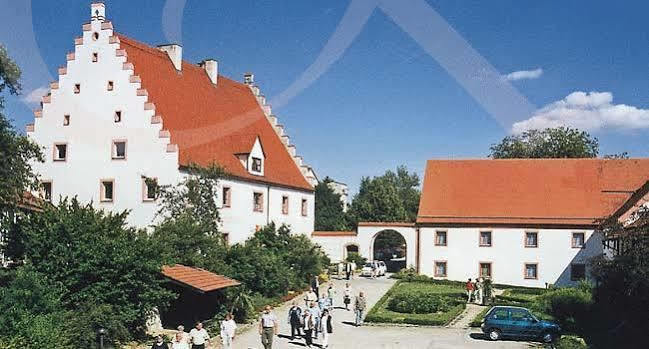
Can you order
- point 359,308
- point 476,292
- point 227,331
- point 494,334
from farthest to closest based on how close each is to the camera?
1. point 476,292
2. point 359,308
3. point 494,334
4. point 227,331

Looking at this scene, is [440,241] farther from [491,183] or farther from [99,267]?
[99,267]

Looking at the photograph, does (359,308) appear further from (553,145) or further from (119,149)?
(553,145)

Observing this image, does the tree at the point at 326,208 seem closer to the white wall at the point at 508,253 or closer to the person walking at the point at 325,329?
the white wall at the point at 508,253

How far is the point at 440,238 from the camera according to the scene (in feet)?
158

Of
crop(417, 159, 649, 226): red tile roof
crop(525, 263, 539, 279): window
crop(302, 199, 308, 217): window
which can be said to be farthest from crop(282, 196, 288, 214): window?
crop(525, 263, 539, 279): window

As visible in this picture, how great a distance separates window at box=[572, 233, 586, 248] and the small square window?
2838cm

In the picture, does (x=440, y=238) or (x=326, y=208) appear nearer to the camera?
(x=440, y=238)

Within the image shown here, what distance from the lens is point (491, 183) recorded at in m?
50.7

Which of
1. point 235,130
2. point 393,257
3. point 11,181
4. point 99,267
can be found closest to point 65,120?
point 235,130

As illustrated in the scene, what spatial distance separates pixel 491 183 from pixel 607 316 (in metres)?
21.4

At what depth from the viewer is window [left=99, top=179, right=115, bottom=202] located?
1516 inches

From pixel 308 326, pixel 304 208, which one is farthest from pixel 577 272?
pixel 308 326

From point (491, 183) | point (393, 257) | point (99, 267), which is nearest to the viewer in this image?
point (99, 267)

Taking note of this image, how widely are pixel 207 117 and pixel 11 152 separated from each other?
19.8 m
